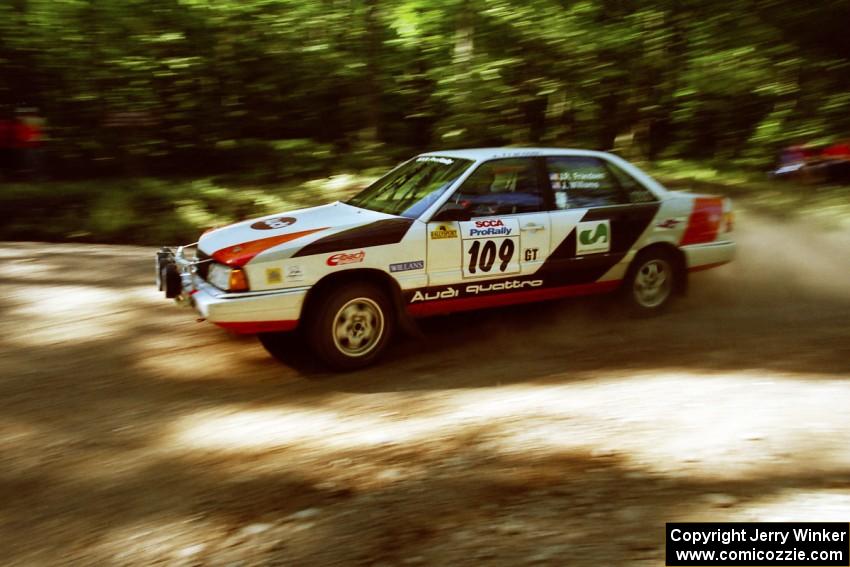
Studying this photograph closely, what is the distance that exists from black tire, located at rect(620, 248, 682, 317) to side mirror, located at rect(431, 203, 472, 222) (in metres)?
1.86

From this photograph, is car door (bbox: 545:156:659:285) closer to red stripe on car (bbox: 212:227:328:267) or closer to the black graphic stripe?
the black graphic stripe

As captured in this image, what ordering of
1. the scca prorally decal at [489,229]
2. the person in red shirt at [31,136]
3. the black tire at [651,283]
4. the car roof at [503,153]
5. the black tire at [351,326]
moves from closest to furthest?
the black tire at [351,326] < the scca prorally decal at [489,229] < the car roof at [503,153] < the black tire at [651,283] < the person in red shirt at [31,136]

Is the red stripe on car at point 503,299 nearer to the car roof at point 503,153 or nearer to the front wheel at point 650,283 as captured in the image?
the front wheel at point 650,283

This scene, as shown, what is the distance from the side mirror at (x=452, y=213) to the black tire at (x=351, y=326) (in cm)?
75

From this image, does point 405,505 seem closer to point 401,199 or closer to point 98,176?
point 401,199

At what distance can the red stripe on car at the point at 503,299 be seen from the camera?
19.9 ft

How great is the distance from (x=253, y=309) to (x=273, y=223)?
0.94 m

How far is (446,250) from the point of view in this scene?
237 inches

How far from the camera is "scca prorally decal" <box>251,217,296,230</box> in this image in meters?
5.97

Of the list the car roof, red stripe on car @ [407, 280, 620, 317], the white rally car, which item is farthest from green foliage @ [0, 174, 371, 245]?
red stripe on car @ [407, 280, 620, 317]

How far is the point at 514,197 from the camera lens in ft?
21.0

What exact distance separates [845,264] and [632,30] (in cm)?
563

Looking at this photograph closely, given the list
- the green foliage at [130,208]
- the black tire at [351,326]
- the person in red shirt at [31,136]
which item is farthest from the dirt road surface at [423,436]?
the person in red shirt at [31,136]

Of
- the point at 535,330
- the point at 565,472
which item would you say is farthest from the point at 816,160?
the point at 565,472
